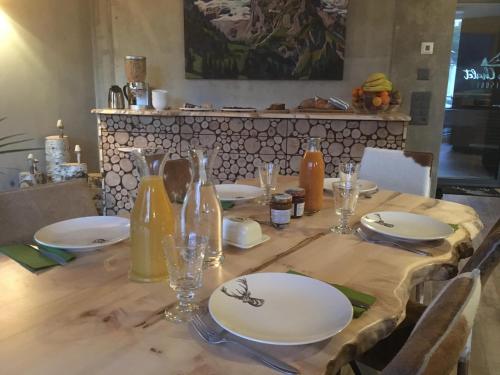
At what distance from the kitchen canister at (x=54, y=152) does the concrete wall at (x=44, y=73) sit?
0.66 ft

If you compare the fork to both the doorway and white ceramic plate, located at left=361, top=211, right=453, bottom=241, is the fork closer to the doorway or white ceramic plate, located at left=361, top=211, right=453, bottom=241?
white ceramic plate, located at left=361, top=211, right=453, bottom=241

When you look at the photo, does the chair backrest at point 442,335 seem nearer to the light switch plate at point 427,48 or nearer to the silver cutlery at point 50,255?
the silver cutlery at point 50,255

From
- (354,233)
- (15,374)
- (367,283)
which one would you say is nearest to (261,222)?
(354,233)

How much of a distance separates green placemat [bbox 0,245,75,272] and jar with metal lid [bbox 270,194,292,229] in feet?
2.03

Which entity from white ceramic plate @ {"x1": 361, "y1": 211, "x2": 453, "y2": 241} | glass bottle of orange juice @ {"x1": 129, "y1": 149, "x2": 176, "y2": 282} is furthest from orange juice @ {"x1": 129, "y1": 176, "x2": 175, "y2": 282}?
white ceramic plate @ {"x1": 361, "y1": 211, "x2": 453, "y2": 241}

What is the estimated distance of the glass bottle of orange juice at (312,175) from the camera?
5.20ft

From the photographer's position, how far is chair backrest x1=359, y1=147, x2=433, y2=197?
2.23 m

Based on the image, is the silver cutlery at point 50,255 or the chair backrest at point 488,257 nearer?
the chair backrest at point 488,257

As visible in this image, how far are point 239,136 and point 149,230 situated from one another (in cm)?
267

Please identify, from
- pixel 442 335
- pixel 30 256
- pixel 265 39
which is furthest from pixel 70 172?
pixel 442 335

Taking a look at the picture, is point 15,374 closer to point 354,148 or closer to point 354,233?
point 354,233

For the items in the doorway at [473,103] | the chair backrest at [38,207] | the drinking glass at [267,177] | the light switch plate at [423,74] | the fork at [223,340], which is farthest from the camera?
the doorway at [473,103]

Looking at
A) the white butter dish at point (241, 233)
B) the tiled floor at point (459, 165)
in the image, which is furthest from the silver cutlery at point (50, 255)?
the tiled floor at point (459, 165)

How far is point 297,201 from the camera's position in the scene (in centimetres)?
156
